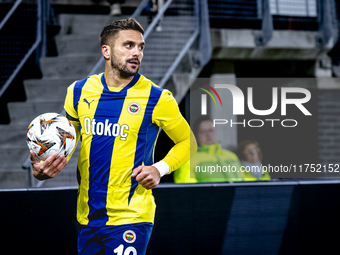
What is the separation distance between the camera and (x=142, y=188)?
345 centimetres

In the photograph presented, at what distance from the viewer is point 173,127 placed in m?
3.54

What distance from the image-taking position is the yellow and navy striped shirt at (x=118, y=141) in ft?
11.0

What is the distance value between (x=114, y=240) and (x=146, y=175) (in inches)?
Result: 21.0

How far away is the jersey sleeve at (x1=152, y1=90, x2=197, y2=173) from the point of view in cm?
350

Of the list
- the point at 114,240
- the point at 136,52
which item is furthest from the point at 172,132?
the point at 114,240

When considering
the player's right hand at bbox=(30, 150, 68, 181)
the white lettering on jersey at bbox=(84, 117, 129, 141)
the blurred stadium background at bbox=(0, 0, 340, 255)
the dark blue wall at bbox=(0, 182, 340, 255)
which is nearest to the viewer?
the player's right hand at bbox=(30, 150, 68, 181)

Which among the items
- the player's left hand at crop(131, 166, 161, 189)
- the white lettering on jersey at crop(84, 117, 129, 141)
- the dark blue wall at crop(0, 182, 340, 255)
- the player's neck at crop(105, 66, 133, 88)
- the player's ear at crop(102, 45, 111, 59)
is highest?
the player's ear at crop(102, 45, 111, 59)

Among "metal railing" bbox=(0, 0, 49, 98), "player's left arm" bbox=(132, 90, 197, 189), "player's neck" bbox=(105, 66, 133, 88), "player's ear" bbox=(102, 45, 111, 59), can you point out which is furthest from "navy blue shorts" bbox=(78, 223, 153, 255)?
"metal railing" bbox=(0, 0, 49, 98)

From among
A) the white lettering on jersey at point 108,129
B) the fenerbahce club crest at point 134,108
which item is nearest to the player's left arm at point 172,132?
the fenerbahce club crest at point 134,108

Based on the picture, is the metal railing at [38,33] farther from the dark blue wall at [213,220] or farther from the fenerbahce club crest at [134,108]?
the fenerbahce club crest at [134,108]

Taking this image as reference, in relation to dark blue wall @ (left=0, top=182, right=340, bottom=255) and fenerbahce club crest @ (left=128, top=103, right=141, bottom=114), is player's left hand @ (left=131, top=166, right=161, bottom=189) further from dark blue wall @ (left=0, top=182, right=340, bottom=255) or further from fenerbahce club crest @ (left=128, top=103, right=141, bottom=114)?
dark blue wall @ (left=0, top=182, right=340, bottom=255)

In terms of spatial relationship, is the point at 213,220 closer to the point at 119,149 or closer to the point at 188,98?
the point at 119,149

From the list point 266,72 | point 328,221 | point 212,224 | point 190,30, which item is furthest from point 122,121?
point 266,72

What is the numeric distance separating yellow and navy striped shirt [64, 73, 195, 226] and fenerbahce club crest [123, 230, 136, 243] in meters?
0.07
